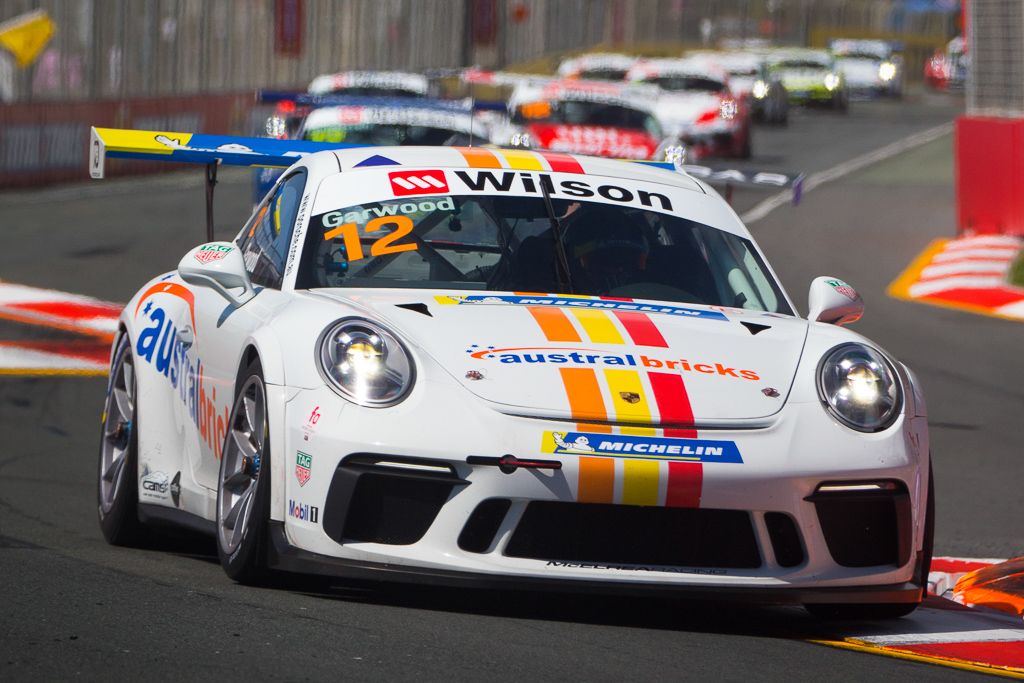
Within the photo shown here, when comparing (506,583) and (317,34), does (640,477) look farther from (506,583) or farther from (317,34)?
(317,34)

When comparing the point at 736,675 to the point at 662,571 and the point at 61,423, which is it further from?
the point at 61,423

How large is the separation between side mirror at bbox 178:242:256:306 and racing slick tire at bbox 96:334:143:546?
28.7 inches

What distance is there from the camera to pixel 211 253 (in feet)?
20.2

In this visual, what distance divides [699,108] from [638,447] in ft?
83.5

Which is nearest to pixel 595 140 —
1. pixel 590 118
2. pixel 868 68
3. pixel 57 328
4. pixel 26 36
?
pixel 590 118

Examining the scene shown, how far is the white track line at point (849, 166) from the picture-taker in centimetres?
2372

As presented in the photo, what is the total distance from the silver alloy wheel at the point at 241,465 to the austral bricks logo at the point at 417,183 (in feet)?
3.58

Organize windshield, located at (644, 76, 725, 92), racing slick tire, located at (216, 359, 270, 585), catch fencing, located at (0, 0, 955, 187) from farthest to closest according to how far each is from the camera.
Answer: windshield, located at (644, 76, 725, 92), catch fencing, located at (0, 0, 955, 187), racing slick tire, located at (216, 359, 270, 585)

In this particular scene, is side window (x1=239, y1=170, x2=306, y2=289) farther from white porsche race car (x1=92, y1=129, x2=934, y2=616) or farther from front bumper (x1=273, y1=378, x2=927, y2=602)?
front bumper (x1=273, y1=378, x2=927, y2=602)

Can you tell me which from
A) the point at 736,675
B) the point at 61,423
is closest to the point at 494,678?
the point at 736,675

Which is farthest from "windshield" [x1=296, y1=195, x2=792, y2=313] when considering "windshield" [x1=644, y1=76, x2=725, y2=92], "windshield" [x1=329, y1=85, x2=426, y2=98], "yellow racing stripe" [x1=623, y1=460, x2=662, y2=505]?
"windshield" [x1=644, y1=76, x2=725, y2=92]

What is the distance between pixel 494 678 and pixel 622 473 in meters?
0.79

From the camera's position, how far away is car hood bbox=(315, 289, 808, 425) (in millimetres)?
5227

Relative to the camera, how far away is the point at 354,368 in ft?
17.4
